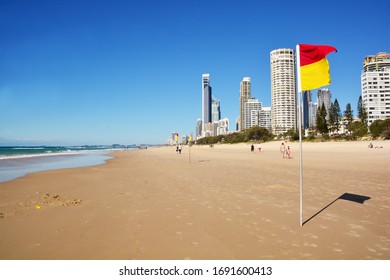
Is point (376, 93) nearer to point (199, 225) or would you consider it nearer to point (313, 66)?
point (313, 66)

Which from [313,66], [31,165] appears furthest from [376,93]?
[31,165]

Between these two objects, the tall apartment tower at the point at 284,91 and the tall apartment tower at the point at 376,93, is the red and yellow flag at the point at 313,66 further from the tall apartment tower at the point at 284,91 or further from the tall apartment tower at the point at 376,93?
the tall apartment tower at the point at 284,91

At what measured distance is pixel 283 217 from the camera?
6.09m

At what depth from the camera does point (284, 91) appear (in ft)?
632

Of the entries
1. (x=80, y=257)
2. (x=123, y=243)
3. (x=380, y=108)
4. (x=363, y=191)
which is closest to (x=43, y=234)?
(x=80, y=257)

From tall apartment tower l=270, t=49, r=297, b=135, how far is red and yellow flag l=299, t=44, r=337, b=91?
193296mm

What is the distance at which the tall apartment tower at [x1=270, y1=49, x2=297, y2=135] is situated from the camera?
7490 inches

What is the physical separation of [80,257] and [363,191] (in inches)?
394

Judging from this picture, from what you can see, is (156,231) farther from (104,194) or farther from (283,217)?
(104,194)

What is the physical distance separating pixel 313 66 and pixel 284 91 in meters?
204
